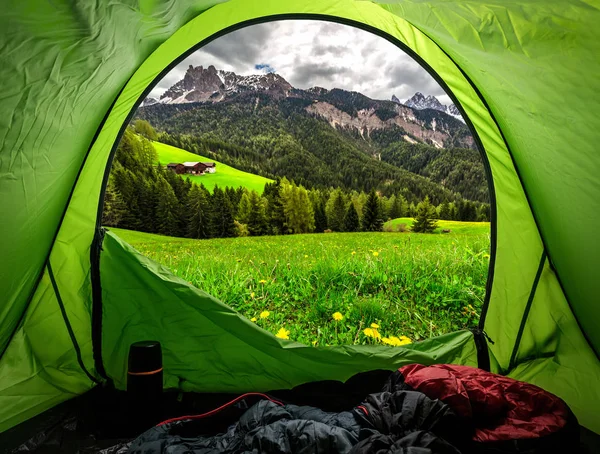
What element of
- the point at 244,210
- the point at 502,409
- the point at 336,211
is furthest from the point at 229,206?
the point at 502,409

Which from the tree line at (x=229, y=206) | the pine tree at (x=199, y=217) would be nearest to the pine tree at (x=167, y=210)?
the tree line at (x=229, y=206)

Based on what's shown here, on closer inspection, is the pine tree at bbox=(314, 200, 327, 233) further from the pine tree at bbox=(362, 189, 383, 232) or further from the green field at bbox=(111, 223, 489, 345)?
the green field at bbox=(111, 223, 489, 345)

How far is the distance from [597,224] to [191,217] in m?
7.96

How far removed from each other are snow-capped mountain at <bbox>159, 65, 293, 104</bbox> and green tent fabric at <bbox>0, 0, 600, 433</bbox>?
20094mm

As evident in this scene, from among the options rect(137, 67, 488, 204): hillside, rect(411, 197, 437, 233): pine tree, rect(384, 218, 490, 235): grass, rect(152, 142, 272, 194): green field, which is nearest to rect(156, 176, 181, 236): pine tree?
rect(152, 142, 272, 194): green field

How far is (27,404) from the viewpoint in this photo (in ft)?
5.87

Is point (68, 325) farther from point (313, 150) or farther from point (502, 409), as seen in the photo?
point (313, 150)

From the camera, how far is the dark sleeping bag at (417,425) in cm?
122

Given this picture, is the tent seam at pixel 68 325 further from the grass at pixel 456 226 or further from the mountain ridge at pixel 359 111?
the mountain ridge at pixel 359 111

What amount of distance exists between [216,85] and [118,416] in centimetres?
3122

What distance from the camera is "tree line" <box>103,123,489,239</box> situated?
7.22 metres

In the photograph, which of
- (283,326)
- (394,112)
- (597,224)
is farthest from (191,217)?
(394,112)

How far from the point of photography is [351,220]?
7.17 metres

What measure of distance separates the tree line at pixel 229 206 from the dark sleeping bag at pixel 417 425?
5.20m
